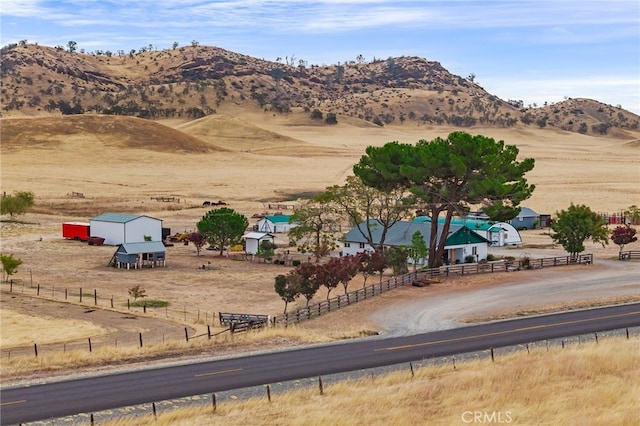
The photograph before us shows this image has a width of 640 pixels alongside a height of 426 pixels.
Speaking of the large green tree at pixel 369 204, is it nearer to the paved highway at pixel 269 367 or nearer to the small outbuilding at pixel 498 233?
the small outbuilding at pixel 498 233

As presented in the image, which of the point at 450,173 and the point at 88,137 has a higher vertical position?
the point at 88,137

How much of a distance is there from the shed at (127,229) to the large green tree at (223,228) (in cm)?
758

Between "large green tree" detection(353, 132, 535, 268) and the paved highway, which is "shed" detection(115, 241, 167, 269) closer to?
"large green tree" detection(353, 132, 535, 268)

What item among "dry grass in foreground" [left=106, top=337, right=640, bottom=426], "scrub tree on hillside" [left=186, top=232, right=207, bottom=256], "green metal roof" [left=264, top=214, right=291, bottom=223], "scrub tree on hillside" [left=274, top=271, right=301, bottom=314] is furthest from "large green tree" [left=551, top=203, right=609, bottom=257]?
"dry grass in foreground" [left=106, top=337, right=640, bottom=426]

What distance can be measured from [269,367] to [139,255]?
136 ft

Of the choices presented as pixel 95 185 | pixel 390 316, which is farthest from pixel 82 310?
pixel 95 185

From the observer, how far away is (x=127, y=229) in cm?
8431

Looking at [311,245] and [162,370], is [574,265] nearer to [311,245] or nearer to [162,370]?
[311,245]

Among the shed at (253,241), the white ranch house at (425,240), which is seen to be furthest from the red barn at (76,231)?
the white ranch house at (425,240)

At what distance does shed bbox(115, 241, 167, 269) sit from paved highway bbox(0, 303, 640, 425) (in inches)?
1458

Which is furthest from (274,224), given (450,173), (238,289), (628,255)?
(628,255)

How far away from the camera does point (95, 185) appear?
142 metres

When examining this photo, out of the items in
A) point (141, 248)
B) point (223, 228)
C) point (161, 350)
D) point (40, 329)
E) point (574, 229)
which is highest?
point (574, 229)

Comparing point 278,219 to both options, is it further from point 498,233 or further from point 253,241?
point 498,233
